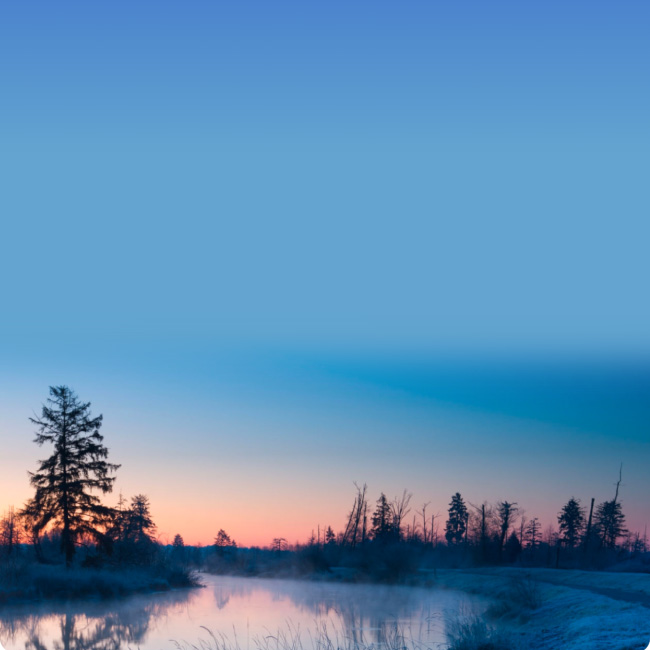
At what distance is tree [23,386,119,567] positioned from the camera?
28.8 metres

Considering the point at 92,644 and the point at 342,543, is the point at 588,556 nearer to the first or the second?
the point at 342,543

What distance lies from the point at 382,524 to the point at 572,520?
23.0 m

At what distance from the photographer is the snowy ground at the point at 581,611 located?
11.9m

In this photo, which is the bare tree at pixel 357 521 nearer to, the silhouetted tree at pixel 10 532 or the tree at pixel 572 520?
the silhouetted tree at pixel 10 532

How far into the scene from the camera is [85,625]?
20.4 meters

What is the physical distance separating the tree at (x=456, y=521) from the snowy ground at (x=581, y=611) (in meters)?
3.67

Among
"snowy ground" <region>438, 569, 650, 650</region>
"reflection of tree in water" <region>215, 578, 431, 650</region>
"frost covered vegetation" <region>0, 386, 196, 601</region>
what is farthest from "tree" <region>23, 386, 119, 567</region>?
"snowy ground" <region>438, 569, 650, 650</region>

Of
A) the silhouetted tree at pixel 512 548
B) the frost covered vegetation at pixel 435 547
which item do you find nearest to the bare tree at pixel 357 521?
the frost covered vegetation at pixel 435 547

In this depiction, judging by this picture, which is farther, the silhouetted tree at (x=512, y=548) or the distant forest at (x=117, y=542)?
the silhouetted tree at (x=512, y=548)

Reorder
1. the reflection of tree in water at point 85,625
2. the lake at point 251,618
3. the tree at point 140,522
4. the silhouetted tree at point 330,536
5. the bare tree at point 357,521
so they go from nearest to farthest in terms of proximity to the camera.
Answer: the lake at point 251,618 → the reflection of tree in water at point 85,625 → the bare tree at point 357,521 → the silhouetted tree at point 330,536 → the tree at point 140,522

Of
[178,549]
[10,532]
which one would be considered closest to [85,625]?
[10,532]

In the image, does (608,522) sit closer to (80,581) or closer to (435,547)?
(435,547)

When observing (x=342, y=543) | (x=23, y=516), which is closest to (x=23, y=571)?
(x=23, y=516)

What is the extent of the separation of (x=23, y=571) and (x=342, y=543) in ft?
38.5
